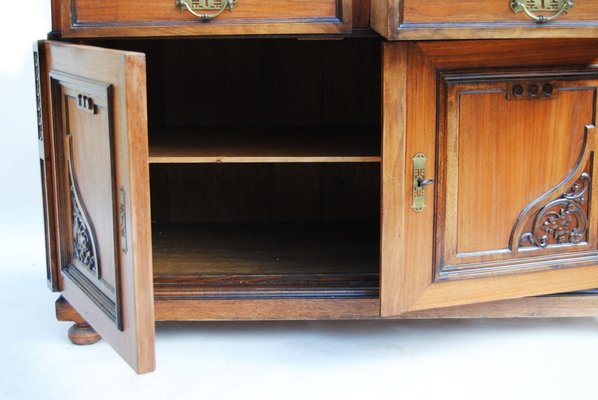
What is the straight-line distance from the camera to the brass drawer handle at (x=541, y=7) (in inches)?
55.0

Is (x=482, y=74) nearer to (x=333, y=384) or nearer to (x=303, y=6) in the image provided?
(x=303, y=6)

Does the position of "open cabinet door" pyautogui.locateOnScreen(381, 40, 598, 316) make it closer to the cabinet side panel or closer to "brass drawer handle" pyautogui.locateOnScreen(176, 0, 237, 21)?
"brass drawer handle" pyautogui.locateOnScreen(176, 0, 237, 21)

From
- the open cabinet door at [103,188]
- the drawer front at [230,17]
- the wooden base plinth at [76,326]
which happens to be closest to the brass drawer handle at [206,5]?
the drawer front at [230,17]

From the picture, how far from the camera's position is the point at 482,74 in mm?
1512

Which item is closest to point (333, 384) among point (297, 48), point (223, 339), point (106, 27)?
point (223, 339)

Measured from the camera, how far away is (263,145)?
1.78 meters

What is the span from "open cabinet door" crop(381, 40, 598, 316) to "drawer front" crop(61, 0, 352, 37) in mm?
117

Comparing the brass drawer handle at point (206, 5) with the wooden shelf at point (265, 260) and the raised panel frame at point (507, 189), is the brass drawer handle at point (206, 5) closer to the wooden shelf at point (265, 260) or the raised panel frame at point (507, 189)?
the raised panel frame at point (507, 189)

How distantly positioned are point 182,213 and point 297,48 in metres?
0.42

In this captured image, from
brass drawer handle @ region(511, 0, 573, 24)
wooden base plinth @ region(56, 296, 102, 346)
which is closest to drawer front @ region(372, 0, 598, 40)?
brass drawer handle @ region(511, 0, 573, 24)

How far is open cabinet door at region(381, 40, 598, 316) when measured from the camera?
1.50 meters

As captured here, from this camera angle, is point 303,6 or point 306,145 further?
point 306,145

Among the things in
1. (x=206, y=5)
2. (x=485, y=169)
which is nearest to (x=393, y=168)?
(x=485, y=169)

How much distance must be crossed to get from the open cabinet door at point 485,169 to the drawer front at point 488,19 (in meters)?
0.09
